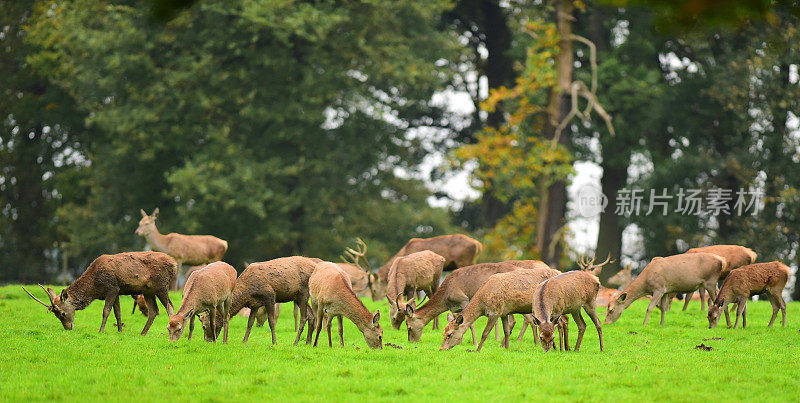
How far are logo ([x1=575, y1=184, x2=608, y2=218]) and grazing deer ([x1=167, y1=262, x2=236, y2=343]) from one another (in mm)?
21325

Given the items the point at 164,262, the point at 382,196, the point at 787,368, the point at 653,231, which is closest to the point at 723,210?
the point at 653,231

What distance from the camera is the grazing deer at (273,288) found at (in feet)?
47.8

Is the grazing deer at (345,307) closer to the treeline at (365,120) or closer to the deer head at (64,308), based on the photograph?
the deer head at (64,308)

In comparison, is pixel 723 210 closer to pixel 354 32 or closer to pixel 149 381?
pixel 354 32

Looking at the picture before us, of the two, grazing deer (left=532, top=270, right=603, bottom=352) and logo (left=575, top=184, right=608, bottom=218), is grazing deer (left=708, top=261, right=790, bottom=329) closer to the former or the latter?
grazing deer (left=532, top=270, right=603, bottom=352)

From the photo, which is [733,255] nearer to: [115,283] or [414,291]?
[414,291]

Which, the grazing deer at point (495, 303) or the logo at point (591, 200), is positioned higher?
the logo at point (591, 200)

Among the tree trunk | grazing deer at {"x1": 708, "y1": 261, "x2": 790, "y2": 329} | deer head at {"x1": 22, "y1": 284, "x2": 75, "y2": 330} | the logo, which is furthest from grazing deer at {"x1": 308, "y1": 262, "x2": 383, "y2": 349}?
the logo

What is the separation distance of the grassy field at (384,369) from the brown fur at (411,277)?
82 centimetres

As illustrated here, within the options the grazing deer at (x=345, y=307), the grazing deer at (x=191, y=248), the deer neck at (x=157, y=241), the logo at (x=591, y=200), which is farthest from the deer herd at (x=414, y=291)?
the logo at (x=591, y=200)

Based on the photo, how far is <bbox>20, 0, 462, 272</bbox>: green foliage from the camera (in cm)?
3012

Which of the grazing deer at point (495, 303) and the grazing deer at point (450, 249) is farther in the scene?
the grazing deer at point (450, 249)

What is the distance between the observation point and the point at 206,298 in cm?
1391

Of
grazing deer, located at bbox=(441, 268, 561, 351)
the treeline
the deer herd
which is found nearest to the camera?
the deer herd
